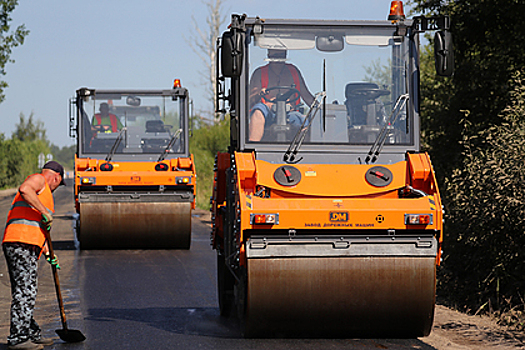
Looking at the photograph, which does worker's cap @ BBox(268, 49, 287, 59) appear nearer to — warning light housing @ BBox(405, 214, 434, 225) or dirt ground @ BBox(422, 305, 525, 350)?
warning light housing @ BBox(405, 214, 434, 225)

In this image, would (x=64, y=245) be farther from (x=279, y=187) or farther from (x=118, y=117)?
(x=279, y=187)

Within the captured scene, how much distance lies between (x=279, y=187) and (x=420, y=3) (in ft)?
29.9

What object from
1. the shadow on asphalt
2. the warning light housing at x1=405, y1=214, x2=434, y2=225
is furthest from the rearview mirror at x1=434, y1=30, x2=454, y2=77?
the shadow on asphalt

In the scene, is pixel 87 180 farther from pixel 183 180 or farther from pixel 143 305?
pixel 143 305

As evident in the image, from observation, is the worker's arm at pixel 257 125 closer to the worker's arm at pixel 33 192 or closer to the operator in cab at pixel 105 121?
the worker's arm at pixel 33 192

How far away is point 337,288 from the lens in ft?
19.7

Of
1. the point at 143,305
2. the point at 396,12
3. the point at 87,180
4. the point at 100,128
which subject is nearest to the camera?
the point at 396,12

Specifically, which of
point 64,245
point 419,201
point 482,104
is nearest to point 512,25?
point 482,104

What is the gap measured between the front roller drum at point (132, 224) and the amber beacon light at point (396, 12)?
6.81m

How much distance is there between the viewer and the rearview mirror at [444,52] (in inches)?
259

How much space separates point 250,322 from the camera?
6.10 metres

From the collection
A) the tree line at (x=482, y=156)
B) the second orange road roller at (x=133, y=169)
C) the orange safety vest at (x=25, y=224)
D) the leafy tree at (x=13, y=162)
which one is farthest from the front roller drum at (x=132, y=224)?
the leafy tree at (x=13, y=162)

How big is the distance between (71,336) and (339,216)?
2537mm

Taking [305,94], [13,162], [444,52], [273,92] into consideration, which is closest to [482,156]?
[444,52]
